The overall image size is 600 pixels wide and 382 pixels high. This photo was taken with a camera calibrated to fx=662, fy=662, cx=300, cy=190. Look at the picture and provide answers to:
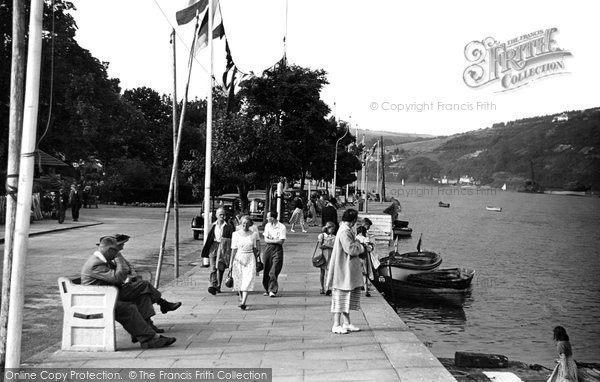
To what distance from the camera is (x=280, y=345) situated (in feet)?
27.8

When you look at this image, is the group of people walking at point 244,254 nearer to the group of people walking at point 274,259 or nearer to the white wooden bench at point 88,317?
the group of people walking at point 274,259

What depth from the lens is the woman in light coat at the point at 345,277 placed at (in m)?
9.35

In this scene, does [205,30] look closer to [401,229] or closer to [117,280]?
[117,280]

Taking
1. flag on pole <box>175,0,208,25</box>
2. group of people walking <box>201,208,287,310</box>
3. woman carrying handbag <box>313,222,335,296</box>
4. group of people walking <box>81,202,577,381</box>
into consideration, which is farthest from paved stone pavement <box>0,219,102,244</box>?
woman carrying handbag <box>313,222,335,296</box>

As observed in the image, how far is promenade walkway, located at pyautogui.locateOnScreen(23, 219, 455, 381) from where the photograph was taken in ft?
24.0

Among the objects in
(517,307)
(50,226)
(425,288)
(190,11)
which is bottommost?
(517,307)

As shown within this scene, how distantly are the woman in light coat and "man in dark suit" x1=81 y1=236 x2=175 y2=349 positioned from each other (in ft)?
7.84

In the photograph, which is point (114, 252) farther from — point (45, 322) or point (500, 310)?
point (500, 310)

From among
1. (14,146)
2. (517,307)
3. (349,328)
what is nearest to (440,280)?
(517,307)

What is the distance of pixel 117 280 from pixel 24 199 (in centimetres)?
201

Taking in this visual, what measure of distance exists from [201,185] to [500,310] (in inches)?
584

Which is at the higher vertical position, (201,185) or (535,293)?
(201,185)

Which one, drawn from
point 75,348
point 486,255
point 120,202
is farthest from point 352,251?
point 120,202

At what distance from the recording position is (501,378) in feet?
35.0
